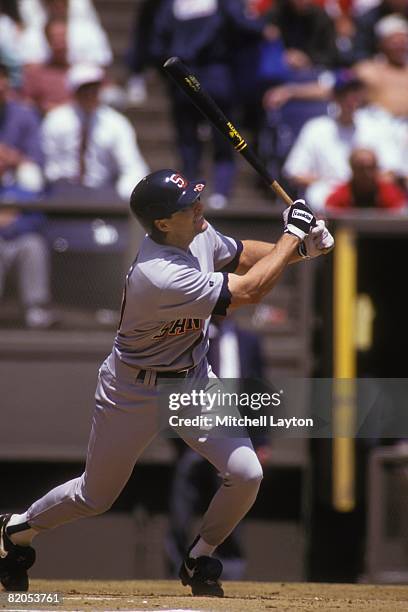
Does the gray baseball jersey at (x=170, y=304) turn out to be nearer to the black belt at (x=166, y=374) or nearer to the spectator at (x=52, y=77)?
the black belt at (x=166, y=374)

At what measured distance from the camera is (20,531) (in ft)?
19.2

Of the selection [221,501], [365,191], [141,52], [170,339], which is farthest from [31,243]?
[221,501]

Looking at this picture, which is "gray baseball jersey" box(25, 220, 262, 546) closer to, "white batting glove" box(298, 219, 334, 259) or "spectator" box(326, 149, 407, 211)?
"white batting glove" box(298, 219, 334, 259)

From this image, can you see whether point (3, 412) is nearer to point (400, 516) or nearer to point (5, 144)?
point (5, 144)

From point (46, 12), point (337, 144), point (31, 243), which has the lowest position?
point (31, 243)

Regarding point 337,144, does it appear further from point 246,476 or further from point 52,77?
point 246,476

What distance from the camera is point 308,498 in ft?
28.4

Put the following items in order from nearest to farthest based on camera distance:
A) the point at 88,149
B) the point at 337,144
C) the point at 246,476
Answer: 1. the point at 246,476
2. the point at 88,149
3. the point at 337,144

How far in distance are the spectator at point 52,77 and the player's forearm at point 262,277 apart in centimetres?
455

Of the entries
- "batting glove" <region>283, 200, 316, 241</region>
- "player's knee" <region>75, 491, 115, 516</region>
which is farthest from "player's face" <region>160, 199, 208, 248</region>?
"player's knee" <region>75, 491, 115, 516</region>

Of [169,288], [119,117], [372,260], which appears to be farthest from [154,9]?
[169,288]

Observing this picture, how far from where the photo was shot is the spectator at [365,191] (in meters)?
8.49

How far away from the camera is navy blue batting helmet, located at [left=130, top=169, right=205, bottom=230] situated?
5426mm

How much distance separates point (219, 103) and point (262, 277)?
391cm
